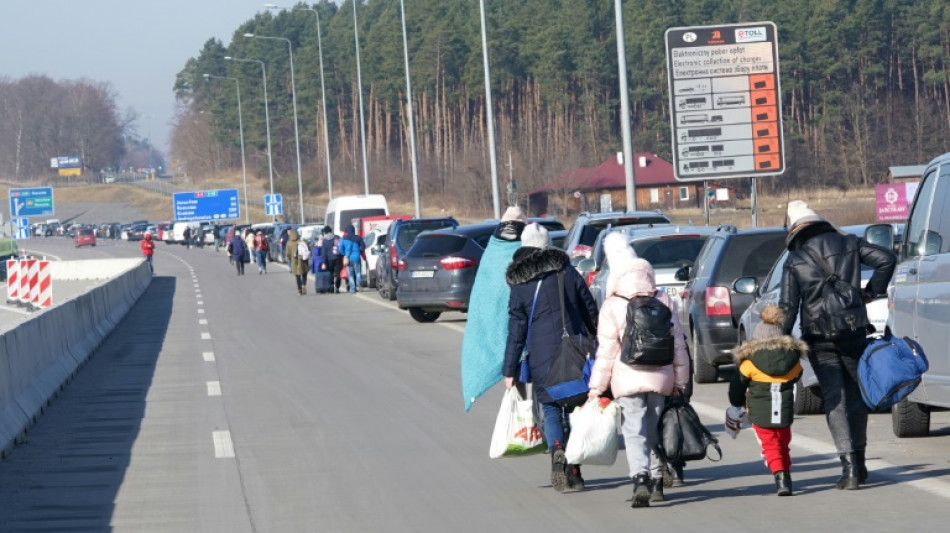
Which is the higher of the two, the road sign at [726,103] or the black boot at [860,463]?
the road sign at [726,103]

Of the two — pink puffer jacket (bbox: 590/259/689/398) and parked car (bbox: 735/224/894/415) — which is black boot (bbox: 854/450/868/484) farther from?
parked car (bbox: 735/224/894/415)

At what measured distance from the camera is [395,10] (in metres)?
114

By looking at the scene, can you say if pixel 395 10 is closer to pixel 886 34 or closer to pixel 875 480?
pixel 886 34

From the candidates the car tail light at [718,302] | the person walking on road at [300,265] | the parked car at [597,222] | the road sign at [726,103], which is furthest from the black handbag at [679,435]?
the person walking on road at [300,265]

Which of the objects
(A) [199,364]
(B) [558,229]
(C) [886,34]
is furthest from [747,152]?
(C) [886,34]

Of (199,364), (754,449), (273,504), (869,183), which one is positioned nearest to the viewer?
(273,504)

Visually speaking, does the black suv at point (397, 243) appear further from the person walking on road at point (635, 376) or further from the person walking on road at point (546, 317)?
the person walking on road at point (635, 376)

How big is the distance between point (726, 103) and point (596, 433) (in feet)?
71.8

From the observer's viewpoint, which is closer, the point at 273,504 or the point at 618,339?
the point at 618,339

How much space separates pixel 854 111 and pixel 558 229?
67714 mm

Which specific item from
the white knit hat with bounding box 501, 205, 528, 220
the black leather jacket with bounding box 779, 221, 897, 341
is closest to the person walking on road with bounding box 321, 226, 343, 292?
the white knit hat with bounding box 501, 205, 528, 220

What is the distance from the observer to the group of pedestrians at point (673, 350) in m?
8.30

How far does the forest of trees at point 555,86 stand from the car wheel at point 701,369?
7268cm

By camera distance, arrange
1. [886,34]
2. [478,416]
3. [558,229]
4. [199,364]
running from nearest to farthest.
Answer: [478,416]
[199,364]
[558,229]
[886,34]
